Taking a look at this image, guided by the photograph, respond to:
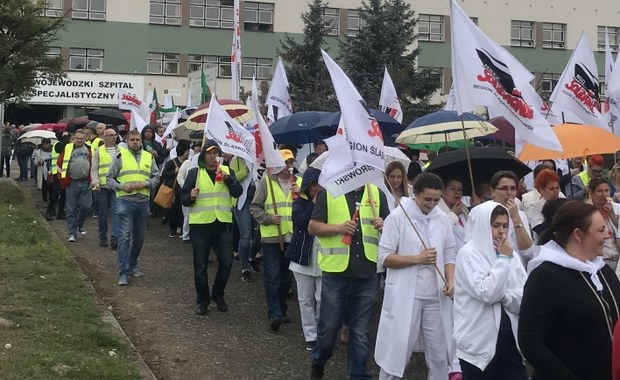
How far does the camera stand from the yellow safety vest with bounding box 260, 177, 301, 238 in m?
8.53

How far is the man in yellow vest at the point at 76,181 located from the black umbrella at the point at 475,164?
777 centimetres

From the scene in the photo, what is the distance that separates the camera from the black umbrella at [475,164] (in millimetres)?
7234

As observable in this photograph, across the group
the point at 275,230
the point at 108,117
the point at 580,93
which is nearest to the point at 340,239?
the point at 275,230

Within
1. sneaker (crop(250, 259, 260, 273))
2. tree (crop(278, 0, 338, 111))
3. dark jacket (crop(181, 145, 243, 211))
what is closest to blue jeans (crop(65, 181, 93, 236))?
sneaker (crop(250, 259, 260, 273))

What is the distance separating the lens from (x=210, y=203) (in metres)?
8.74

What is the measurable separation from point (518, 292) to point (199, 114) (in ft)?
29.5

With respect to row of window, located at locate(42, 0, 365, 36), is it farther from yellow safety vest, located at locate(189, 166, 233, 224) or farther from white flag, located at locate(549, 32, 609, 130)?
yellow safety vest, located at locate(189, 166, 233, 224)

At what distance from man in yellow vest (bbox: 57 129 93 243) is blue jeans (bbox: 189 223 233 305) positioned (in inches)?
202

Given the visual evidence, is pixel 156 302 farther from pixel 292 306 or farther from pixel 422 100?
pixel 422 100

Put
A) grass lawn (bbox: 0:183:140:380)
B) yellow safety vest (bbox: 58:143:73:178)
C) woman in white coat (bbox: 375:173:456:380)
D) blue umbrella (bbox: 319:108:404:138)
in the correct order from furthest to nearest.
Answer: yellow safety vest (bbox: 58:143:73:178) < blue umbrella (bbox: 319:108:404:138) < grass lawn (bbox: 0:183:140:380) < woman in white coat (bbox: 375:173:456:380)

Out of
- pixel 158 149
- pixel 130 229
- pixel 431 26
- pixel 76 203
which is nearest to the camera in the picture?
pixel 130 229

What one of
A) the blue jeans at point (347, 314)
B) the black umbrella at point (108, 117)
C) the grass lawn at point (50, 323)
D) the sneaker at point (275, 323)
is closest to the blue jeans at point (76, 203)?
the grass lawn at point (50, 323)

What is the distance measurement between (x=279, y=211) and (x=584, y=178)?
427 cm

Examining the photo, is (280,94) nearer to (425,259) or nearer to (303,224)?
(303,224)
